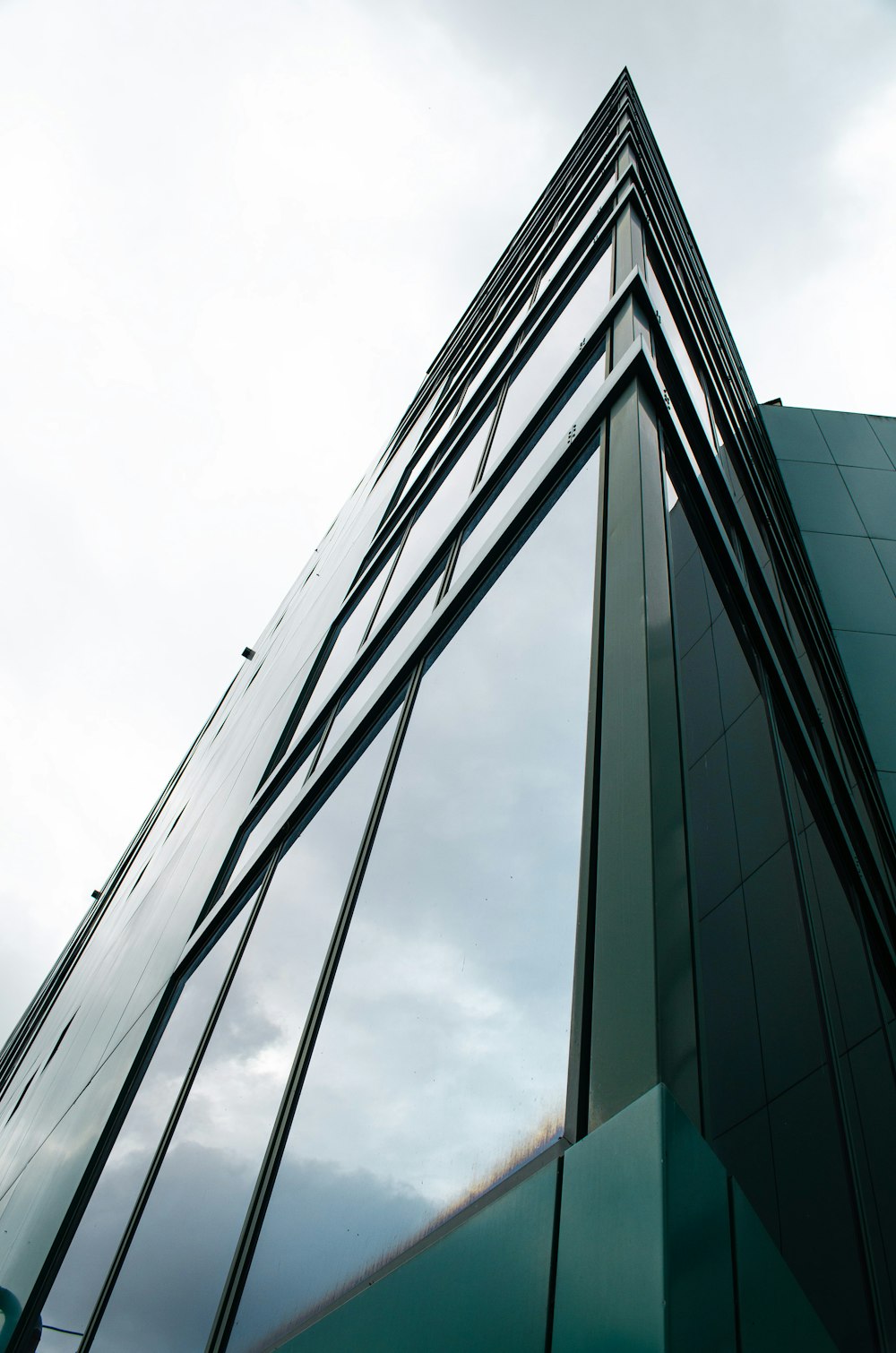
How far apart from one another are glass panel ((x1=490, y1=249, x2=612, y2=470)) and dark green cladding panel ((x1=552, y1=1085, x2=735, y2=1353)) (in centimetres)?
592

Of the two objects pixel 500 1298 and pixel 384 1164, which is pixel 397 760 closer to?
pixel 384 1164

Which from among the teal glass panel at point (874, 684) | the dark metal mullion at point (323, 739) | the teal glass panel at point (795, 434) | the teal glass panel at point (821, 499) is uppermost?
the teal glass panel at point (795, 434)

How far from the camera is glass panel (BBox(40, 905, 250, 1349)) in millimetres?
6141

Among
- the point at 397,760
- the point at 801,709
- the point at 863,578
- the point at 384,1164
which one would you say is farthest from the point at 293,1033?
the point at 863,578

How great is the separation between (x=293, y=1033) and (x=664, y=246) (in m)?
8.32

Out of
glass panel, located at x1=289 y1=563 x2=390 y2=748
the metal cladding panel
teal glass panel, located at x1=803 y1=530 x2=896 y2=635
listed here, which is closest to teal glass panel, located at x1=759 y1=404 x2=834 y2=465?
the metal cladding panel

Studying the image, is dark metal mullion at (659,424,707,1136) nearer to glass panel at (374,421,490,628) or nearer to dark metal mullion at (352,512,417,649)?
glass panel at (374,421,490,628)

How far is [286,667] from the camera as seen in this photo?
14.5 m

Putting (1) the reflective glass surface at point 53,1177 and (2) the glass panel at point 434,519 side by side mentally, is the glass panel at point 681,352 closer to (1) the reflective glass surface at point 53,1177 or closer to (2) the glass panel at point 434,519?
(2) the glass panel at point 434,519

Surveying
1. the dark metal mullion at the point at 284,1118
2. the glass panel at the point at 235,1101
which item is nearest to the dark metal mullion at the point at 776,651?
the glass panel at the point at 235,1101

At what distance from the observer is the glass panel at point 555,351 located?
293 inches

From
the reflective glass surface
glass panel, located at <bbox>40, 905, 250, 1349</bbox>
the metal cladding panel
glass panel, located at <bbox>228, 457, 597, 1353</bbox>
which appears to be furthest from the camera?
the metal cladding panel

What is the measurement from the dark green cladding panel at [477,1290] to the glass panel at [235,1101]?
1.84m

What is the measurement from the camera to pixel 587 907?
3.05m
